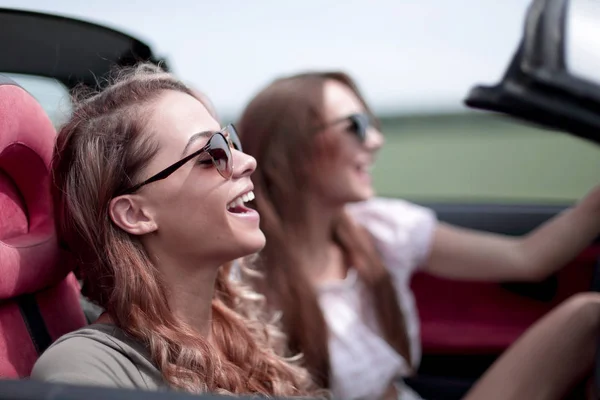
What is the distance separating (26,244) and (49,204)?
17cm

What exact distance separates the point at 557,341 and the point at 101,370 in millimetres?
1171

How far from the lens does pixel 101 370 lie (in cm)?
131

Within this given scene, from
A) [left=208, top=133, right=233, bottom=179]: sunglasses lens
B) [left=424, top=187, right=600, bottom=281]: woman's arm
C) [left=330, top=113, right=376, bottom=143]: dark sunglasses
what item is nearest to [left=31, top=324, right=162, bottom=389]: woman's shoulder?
[left=208, top=133, right=233, bottom=179]: sunglasses lens

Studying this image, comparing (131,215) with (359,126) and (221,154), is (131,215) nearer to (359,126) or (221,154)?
(221,154)

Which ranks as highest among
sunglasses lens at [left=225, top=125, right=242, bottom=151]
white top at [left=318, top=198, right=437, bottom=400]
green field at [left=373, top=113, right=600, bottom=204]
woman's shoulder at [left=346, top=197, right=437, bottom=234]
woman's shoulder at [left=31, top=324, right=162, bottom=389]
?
sunglasses lens at [left=225, top=125, right=242, bottom=151]

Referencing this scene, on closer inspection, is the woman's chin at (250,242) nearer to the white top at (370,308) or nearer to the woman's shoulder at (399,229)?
the white top at (370,308)

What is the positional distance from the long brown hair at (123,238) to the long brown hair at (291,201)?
1.78 feet

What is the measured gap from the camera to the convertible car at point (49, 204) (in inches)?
47.8

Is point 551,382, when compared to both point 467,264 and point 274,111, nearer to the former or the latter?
point 467,264

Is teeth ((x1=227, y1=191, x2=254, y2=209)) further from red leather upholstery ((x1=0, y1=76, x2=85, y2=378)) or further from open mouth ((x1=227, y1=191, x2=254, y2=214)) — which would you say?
red leather upholstery ((x1=0, y1=76, x2=85, y2=378))

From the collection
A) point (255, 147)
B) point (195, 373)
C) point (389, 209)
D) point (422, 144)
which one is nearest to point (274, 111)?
point (255, 147)

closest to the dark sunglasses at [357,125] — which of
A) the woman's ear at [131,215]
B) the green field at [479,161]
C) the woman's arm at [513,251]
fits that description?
the woman's arm at [513,251]

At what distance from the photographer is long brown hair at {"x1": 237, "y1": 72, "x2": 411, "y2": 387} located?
2182mm

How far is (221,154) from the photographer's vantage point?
1.51m
